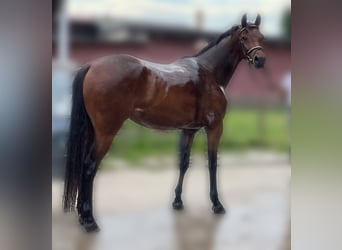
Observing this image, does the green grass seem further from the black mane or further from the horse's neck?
the black mane

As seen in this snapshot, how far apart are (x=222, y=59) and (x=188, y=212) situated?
80 cm

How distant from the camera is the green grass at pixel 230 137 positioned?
2.16 metres

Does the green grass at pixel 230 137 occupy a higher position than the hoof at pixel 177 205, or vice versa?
the green grass at pixel 230 137

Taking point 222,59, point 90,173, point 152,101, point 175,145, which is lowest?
point 90,173

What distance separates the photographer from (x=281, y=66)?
2279 millimetres

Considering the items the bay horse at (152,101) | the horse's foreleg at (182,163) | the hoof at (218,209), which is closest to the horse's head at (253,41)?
the bay horse at (152,101)

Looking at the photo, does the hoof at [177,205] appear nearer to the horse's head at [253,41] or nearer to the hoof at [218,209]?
the hoof at [218,209]

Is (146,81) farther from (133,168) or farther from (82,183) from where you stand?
(82,183)

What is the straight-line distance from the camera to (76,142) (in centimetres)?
210

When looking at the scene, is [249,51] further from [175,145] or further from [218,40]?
[175,145]

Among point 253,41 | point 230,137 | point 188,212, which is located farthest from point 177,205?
point 253,41

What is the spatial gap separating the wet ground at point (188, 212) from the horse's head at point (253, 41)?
539mm

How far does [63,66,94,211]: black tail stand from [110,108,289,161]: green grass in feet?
0.47

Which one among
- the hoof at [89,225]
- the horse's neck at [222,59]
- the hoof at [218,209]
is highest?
the horse's neck at [222,59]
